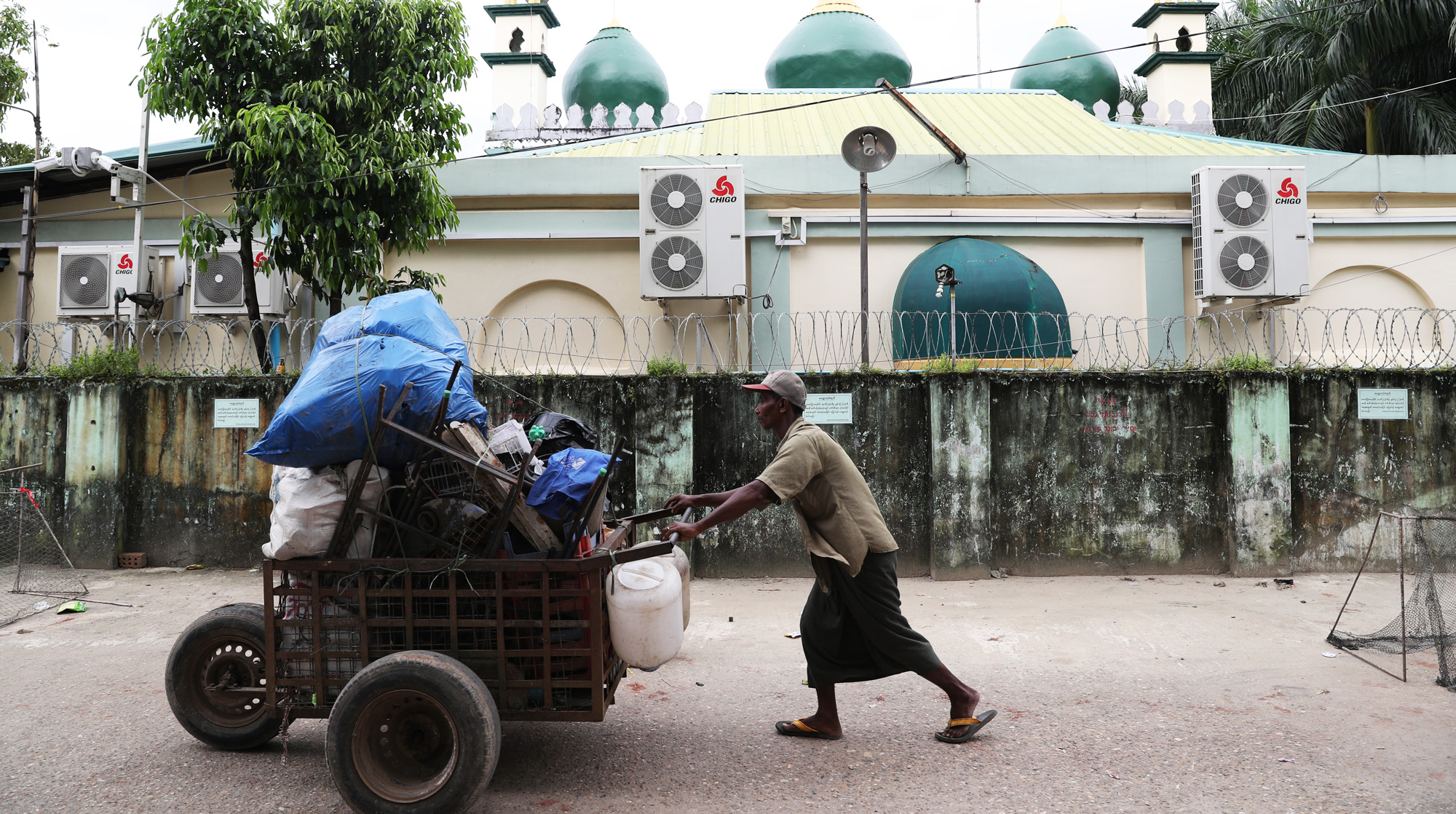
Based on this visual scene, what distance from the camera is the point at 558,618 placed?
3.55 meters

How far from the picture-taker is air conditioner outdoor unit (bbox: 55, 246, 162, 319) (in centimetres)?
1129

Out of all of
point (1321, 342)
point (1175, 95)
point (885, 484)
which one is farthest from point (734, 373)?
point (1175, 95)

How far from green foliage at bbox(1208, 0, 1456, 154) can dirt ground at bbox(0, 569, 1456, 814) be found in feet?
48.4

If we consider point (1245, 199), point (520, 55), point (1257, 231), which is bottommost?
point (1257, 231)

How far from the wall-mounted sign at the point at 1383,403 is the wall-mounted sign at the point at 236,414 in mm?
9975

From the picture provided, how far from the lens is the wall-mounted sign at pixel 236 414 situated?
8383 millimetres

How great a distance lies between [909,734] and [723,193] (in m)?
7.75

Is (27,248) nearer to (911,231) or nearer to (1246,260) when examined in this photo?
(911,231)

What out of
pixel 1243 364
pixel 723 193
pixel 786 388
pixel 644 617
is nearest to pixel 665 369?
pixel 723 193

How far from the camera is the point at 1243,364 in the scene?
26.8 feet

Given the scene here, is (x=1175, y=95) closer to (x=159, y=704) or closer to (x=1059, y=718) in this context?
(x=1059, y=718)

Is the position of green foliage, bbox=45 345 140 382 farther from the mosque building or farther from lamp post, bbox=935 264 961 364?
lamp post, bbox=935 264 961 364

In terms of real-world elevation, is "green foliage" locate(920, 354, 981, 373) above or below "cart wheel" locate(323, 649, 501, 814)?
above

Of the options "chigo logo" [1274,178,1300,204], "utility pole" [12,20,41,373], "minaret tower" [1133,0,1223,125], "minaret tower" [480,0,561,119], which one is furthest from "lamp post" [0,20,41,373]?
"minaret tower" [1133,0,1223,125]
